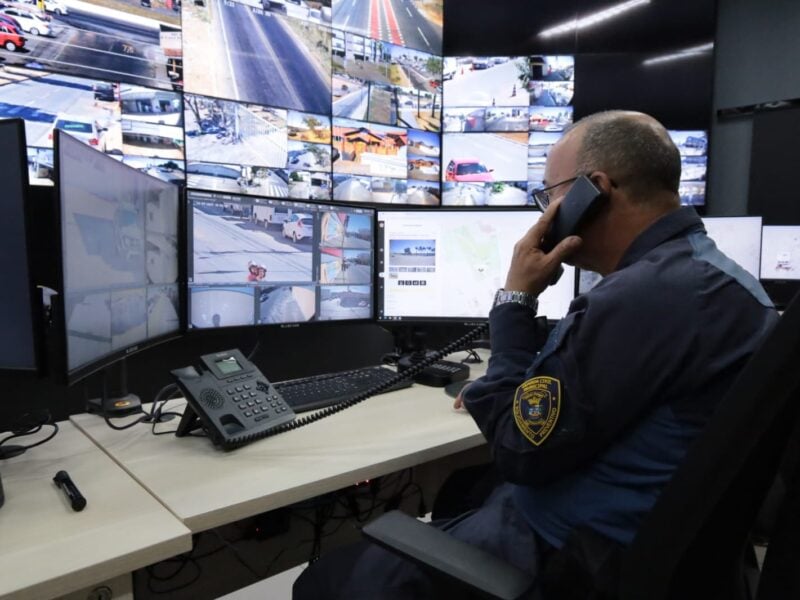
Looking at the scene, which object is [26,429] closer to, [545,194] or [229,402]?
[229,402]

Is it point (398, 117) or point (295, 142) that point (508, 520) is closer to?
point (295, 142)

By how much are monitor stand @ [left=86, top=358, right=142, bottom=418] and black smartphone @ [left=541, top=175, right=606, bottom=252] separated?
37.9 inches

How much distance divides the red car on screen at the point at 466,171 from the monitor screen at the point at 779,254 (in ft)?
4.27

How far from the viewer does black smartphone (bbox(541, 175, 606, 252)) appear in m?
0.89

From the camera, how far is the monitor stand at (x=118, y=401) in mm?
1171

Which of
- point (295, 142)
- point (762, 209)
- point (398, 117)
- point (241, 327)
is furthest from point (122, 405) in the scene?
point (762, 209)

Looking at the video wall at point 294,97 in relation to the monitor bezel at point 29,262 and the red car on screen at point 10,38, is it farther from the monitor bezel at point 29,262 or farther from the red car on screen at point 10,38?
the monitor bezel at point 29,262

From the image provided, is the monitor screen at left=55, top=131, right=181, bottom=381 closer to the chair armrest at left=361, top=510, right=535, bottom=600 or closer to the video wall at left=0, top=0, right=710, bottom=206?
the video wall at left=0, top=0, right=710, bottom=206

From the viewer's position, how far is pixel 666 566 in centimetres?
56

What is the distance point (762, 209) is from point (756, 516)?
3.33 metres

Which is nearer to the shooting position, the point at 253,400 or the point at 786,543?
the point at 786,543

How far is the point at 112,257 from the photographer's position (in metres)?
1.00

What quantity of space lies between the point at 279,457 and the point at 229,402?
0.57 feet

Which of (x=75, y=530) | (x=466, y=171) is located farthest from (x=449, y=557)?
(x=466, y=171)
